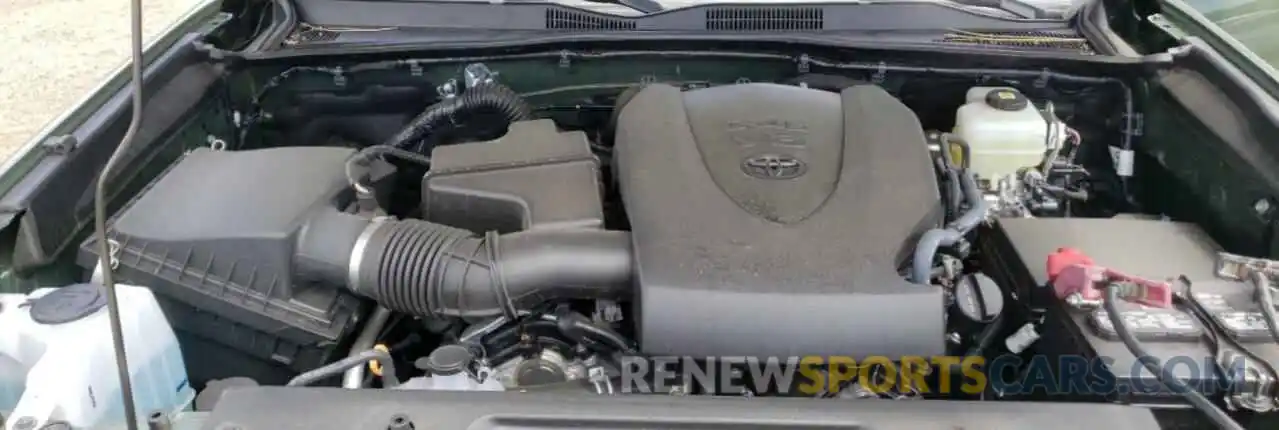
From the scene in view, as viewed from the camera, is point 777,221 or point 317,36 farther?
point 317,36

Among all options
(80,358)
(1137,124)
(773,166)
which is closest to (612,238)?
(773,166)

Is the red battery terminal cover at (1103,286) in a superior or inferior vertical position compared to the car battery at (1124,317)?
superior

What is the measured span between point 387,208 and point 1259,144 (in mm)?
1335

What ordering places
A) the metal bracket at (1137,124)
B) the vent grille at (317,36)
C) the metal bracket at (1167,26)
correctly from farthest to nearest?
the vent grille at (317,36) → the metal bracket at (1167,26) → the metal bracket at (1137,124)

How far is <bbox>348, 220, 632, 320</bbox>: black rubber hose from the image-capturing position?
1.37 meters

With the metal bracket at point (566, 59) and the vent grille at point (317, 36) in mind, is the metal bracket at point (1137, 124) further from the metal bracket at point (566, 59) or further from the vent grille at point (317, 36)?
the vent grille at point (317, 36)

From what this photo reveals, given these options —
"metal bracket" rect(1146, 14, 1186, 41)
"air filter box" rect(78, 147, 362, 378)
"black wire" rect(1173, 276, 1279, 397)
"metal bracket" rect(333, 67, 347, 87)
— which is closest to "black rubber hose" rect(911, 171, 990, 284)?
"black wire" rect(1173, 276, 1279, 397)

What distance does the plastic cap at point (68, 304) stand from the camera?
1.23 metres

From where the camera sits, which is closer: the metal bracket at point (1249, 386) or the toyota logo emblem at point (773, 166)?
the metal bracket at point (1249, 386)

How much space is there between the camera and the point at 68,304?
1258 millimetres

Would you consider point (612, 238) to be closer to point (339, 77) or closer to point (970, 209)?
point (970, 209)

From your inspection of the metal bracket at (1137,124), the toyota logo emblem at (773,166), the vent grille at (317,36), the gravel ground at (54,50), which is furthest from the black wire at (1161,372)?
the gravel ground at (54,50)

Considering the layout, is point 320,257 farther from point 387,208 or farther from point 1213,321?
point 1213,321

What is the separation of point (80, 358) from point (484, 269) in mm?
454
